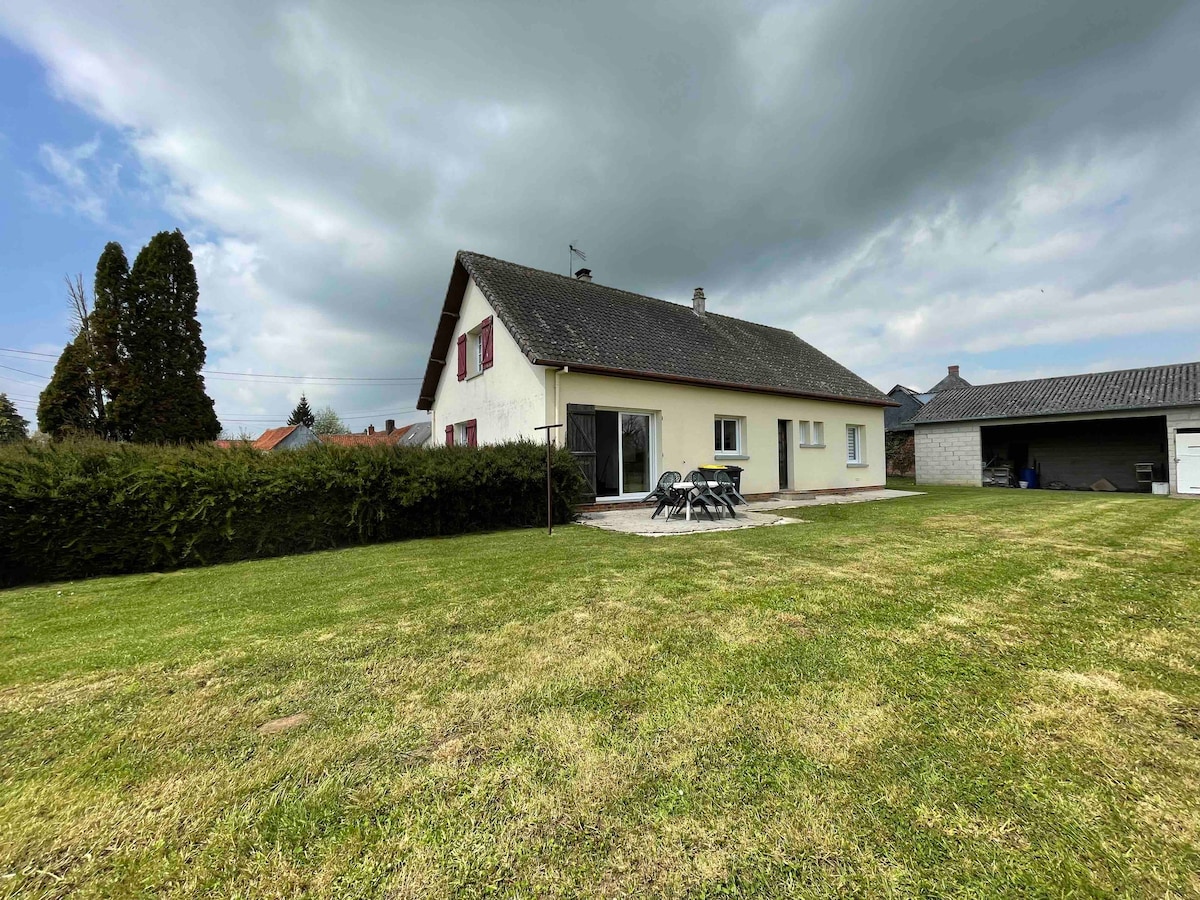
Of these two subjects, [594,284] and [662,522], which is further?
[594,284]

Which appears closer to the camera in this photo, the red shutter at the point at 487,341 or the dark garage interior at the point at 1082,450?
the red shutter at the point at 487,341

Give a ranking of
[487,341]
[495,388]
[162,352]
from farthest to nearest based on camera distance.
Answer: [162,352] < [487,341] < [495,388]

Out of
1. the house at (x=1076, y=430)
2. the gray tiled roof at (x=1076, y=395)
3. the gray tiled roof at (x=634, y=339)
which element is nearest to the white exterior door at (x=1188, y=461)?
the house at (x=1076, y=430)

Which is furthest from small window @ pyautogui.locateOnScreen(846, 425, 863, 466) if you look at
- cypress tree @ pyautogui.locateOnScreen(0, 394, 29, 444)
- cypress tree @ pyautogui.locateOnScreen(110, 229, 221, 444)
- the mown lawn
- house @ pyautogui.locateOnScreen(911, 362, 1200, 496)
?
cypress tree @ pyautogui.locateOnScreen(0, 394, 29, 444)

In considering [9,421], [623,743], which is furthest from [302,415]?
[623,743]

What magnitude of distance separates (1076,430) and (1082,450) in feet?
2.90

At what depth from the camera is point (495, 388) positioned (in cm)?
1201

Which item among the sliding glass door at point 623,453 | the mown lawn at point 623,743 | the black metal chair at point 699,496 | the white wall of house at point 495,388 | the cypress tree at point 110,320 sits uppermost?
the cypress tree at point 110,320

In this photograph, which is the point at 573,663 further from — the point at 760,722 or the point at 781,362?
the point at 781,362

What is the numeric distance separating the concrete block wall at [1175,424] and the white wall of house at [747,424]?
8114 mm

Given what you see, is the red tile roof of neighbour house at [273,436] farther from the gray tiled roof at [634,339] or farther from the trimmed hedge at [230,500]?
the trimmed hedge at [230,500]

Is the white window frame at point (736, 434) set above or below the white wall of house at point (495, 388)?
below

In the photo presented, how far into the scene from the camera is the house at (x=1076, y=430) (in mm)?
14914

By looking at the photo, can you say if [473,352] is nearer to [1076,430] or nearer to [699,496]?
[699,496]
